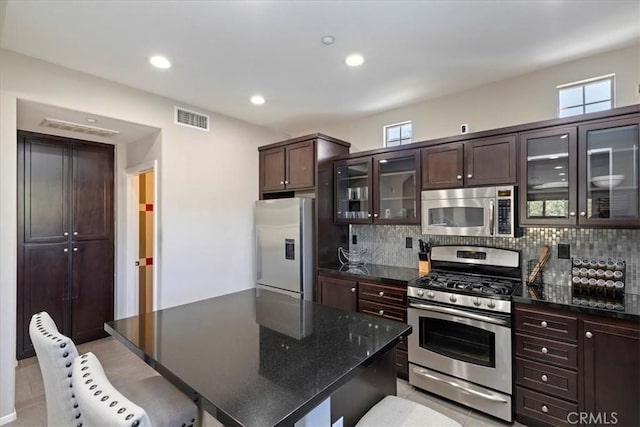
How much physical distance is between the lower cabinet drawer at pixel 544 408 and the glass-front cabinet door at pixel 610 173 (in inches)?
50.2

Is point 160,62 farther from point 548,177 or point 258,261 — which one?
point 548,177

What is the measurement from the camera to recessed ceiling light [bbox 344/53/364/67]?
2.50 metres

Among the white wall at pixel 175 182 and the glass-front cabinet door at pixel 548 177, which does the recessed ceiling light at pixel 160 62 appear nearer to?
the white wall at pixel 175 182

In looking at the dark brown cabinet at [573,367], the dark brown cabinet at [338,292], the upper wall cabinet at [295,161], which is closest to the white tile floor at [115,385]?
the dark brown cabinet at [573,367]

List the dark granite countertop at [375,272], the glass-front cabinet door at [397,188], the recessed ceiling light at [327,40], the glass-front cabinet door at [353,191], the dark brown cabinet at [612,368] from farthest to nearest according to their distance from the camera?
the glass-front cabinet door at [353,191] → the glass-front cabinet door at [397,188] → the dark granite countertop at [375,272] → the recessed ceiling light at [327,40] → the dark brown cabinet at [612,368]

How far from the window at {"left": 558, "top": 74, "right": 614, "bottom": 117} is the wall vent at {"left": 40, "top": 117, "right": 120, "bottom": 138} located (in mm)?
4308

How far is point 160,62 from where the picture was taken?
2.55m

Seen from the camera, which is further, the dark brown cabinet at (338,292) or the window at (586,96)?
the dark brown cabinet at (338,292)

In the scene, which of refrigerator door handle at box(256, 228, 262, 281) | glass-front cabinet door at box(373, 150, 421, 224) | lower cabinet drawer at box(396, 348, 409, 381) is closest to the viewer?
lower cabinet drawer at box(396, 348, 409, 381)

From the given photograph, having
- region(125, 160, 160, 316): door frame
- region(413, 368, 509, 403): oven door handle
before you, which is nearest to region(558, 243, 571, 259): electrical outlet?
region(413, 368, 509, 403): oven door handle

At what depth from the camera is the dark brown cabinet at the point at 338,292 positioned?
3.21m

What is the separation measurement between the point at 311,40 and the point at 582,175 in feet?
7.26

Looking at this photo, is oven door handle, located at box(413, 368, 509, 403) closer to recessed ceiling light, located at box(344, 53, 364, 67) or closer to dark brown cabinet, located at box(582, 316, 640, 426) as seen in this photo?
dark brown cabinet, located at box(582, 316, 640, 426)

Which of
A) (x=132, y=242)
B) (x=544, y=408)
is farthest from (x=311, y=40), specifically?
(x=132, y=242)
